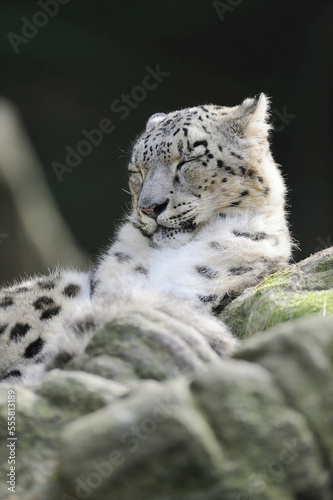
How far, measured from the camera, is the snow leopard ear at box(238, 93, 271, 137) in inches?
188

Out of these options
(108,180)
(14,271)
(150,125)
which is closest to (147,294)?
(150,125)

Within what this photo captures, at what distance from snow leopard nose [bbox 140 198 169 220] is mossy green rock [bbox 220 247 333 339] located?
2.85ft

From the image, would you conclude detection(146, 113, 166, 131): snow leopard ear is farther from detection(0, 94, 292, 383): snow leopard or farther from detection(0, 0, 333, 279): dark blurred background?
detection(0, 0, 333, 279): dark blurred background

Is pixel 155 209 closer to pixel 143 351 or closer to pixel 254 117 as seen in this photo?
pixel 254 117

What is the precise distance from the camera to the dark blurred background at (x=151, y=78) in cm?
994

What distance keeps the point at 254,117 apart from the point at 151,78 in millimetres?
5780

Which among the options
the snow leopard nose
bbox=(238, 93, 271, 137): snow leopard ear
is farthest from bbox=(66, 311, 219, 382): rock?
bbox=(238, 93, 271, 137): snow leopard ear

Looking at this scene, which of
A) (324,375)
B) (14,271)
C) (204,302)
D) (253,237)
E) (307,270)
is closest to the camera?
(324,375)

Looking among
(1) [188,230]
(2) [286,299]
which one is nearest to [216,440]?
(2) [286,299]

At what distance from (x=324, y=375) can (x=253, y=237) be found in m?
2.32

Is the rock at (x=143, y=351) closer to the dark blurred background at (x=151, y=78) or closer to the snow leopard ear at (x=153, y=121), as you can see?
the snow leopard ear at (x=153, y=121)

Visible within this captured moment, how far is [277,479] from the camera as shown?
6.22 feet

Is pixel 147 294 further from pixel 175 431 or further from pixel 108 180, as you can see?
pixel 108 180

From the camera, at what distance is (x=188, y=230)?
14.8 ft
